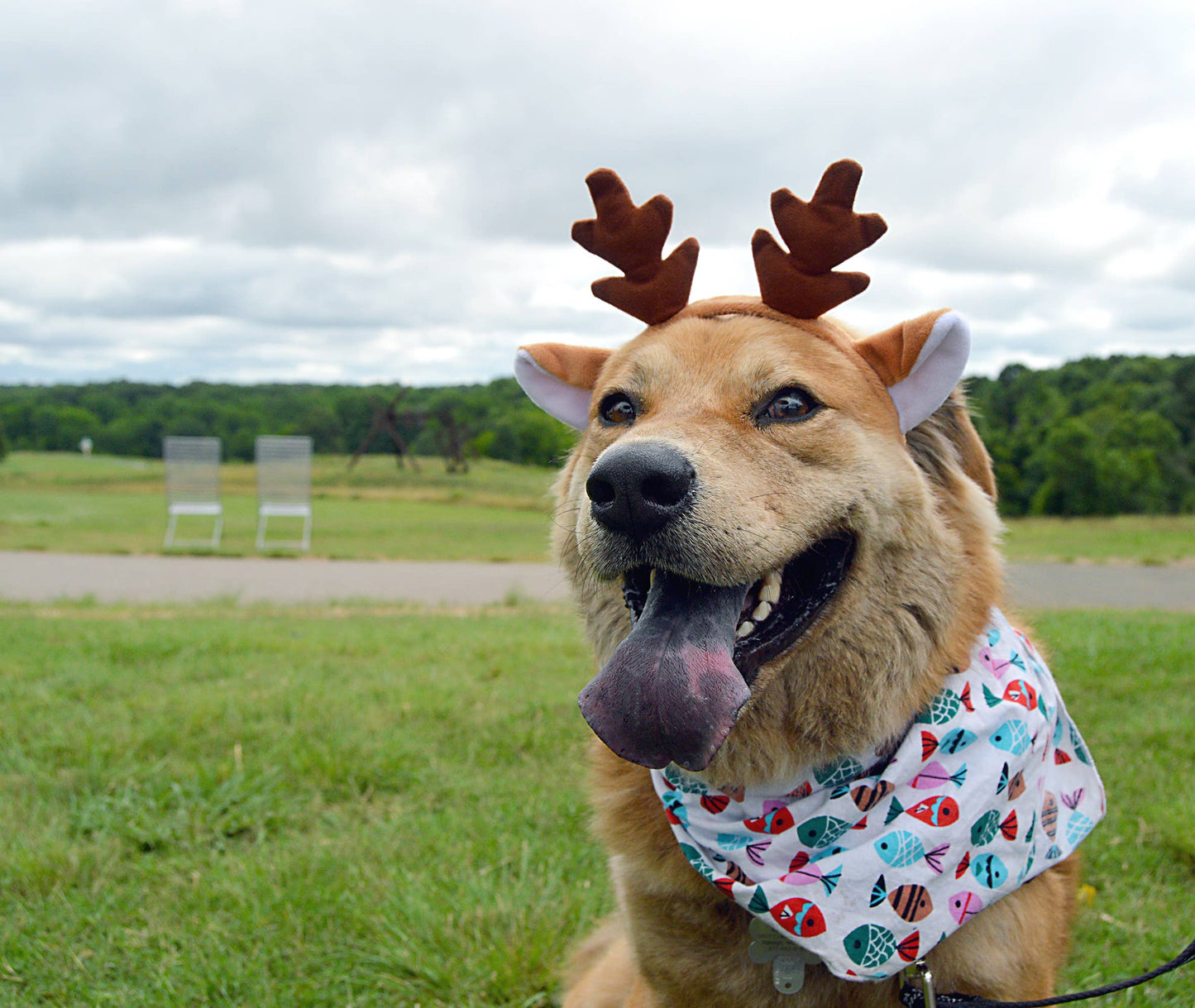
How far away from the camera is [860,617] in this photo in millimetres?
2160

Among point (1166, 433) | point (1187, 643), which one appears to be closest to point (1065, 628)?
point (1187, 643)

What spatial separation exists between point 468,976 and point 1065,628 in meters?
6.41

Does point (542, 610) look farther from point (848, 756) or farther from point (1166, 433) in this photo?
point (1166, 433)

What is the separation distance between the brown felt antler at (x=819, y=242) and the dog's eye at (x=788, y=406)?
325 mm

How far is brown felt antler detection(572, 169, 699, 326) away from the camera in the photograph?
2502mm

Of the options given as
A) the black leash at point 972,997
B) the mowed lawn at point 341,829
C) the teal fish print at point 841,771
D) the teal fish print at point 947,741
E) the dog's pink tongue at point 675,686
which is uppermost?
the dog's pink tongue at point 675,686

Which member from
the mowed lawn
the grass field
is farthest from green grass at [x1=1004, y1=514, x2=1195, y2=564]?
the mowed lawn

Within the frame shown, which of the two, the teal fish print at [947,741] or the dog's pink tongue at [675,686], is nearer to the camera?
the dog's pink tongue at [675,686]

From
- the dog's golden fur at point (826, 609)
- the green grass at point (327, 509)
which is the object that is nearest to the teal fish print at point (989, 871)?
the dog's golden fur at point (826, 609)

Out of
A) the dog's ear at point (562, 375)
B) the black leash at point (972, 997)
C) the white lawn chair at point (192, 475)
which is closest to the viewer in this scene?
the black leash at point (972, 997)

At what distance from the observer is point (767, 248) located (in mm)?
2342

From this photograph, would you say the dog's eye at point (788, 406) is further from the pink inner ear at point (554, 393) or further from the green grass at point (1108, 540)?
the green grass at point (1108, 540)

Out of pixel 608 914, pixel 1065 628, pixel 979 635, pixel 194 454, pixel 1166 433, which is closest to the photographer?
pixel 979 635

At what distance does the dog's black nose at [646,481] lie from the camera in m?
1.90
